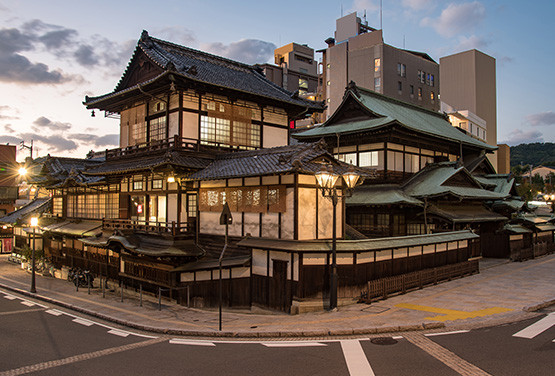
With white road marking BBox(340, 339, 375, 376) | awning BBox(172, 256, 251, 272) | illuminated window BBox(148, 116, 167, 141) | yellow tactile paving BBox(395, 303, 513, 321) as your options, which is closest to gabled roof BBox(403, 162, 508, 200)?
yellow tactile paving BBox(395, 303, 513, 321)

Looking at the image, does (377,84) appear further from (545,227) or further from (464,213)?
(464,213)

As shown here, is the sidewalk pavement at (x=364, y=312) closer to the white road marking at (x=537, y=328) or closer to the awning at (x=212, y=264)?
the white road marking at (x=537, y=328)

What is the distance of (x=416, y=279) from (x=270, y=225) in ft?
29.7

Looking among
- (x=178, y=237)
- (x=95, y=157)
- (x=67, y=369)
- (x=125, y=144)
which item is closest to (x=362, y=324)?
(x=67, y=369)

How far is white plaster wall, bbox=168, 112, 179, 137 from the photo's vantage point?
25266mm

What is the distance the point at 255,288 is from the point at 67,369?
1044 centimetres

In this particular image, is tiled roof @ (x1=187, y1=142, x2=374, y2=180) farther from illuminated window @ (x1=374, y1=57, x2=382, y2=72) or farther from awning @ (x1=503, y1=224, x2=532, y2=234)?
illuminated window @ (x1=374, y1=57, x2=382, y2=72)

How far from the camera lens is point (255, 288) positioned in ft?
68.1

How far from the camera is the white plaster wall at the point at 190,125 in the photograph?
25.2m

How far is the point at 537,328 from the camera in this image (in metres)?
14.4

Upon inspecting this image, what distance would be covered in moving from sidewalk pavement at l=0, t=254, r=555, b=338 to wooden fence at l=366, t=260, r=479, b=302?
409 millimetres

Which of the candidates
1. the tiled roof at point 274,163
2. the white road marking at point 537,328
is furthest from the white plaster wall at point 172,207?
the white road marking at point 537,328

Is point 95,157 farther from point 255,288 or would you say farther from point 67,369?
point 67,369

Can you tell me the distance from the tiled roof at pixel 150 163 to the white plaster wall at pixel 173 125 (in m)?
1.67
